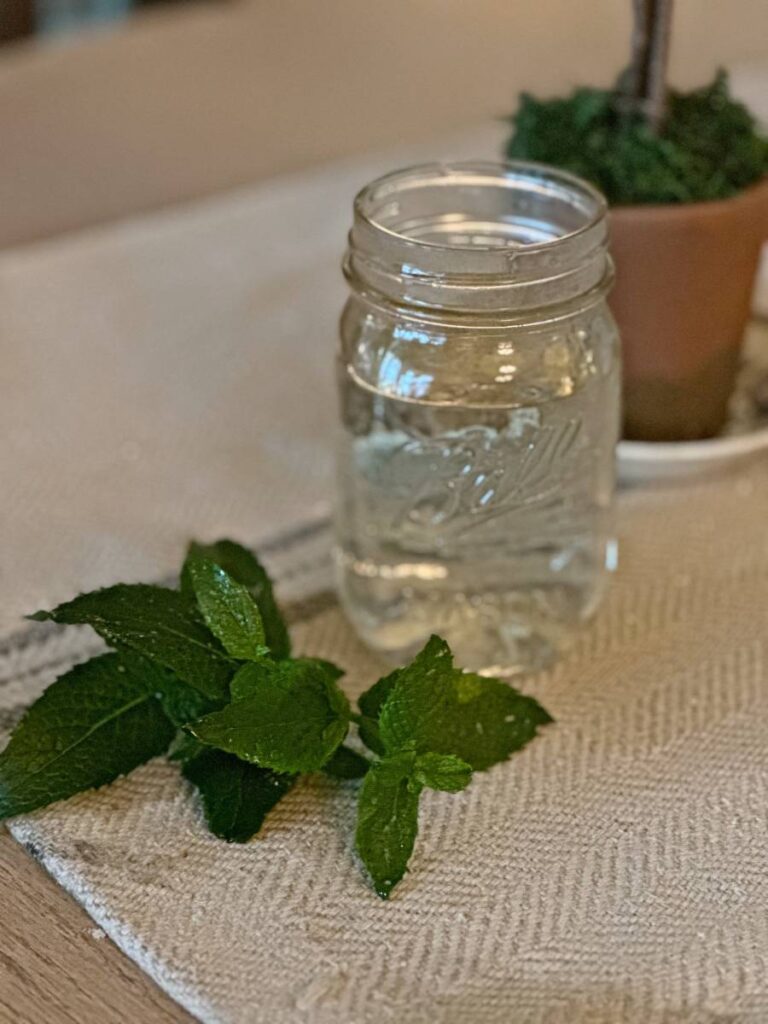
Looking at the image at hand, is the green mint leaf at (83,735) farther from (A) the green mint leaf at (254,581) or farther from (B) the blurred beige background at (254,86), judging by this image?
(B) the blurred beige background at (254,86)

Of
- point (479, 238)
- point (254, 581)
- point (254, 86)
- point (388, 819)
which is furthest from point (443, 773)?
point (254, 86)

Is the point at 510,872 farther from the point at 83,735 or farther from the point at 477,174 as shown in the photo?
the point at 477,174

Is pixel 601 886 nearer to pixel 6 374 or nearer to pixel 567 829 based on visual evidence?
pixel 567 829

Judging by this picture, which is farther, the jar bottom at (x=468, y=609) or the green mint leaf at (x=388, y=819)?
the jar bottom at (x=468, y=609)

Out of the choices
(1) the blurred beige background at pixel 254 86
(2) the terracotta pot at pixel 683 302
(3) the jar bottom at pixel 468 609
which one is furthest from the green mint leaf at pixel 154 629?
(1) the blurred beige background at pixel 254 86

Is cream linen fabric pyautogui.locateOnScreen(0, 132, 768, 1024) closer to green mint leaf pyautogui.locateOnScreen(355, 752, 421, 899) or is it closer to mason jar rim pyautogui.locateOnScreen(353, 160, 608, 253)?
green mint leaf pyautogui.locateOnScreen(355, 752, 421, 899)
